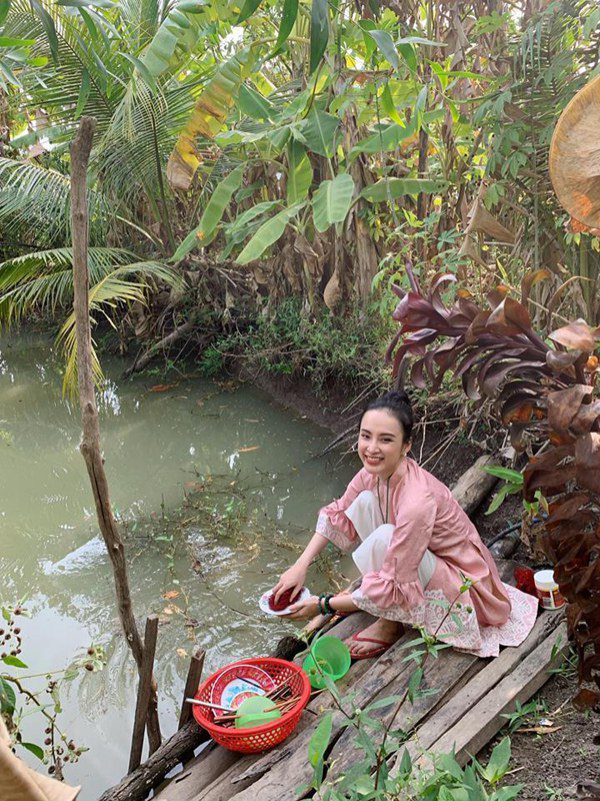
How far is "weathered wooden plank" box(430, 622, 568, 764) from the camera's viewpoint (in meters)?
2.07

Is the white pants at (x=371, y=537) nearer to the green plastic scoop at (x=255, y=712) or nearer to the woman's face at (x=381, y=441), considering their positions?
the woman's face at (x=381, y=441)

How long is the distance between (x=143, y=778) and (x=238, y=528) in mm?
2060

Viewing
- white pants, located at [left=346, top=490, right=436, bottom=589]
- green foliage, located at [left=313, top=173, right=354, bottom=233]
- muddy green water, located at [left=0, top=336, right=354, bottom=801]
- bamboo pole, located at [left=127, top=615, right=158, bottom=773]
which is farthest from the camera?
green foliage, located at [left=313, top=173, right=354, bottom=233]

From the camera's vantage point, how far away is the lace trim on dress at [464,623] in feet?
8.06

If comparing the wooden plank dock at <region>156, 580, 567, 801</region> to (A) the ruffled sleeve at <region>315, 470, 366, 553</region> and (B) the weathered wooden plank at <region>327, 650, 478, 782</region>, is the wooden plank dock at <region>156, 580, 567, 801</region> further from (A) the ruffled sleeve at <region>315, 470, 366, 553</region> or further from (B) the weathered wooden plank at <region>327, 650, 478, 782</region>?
(A) the ruffled sleeve at <region>315, 470, 366, 553</region>

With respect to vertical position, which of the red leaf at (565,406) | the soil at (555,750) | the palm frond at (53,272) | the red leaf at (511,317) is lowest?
the soil at (555,750)

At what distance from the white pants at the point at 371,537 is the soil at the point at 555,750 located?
1.63ft

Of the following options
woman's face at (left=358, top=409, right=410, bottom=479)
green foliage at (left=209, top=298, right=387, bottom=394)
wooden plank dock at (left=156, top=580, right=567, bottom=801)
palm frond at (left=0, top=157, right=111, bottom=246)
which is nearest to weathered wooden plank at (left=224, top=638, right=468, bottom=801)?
wooden plank dock at (left=156, top=580, right=567, bottom=801)

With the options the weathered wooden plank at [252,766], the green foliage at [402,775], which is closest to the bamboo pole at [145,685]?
the weathered wooden plank at [252,766]

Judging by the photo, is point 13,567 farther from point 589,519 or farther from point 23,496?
point 589,519

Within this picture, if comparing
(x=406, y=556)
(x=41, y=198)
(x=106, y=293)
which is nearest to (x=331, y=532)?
(x=406, y=556)

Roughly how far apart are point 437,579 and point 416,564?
0.10m

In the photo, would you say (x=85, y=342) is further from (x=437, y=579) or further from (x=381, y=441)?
(x=437, y=579)

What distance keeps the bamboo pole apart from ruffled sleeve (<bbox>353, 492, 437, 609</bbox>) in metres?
0.69
